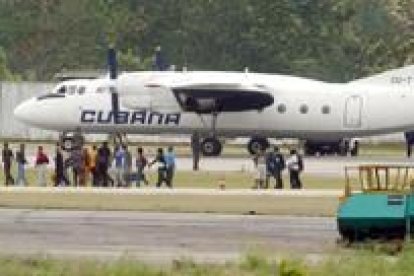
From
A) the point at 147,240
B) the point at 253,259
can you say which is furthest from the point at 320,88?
the point at 253,259

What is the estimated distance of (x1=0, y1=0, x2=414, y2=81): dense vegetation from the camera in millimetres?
89938

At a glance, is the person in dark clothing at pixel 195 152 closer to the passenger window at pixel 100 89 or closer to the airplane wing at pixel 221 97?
the airplane wing at pixel 221 97

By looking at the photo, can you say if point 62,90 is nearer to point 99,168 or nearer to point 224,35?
point 99,168

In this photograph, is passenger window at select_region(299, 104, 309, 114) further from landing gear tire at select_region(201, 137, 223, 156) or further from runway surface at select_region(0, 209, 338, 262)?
runway surface at select_region(0, 209, 338, 262)

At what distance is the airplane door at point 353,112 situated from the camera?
2400 inches

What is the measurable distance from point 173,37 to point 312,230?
63038mm

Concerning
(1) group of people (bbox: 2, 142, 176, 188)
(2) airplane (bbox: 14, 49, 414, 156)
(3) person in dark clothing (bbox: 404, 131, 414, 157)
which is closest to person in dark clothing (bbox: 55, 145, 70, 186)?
(1) group of people (bbox: 2, 142, 176, 188)

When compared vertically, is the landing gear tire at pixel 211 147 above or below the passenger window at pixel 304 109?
below

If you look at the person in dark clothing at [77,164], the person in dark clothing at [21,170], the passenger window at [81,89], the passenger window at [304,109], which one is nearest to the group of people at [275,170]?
the person in dark clothing at [77,164]

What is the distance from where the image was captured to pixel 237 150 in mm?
69875

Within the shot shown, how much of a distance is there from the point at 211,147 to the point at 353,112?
20.0ft

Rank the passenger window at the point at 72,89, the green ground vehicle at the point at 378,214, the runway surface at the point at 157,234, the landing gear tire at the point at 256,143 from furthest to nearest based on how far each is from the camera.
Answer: the passenger window at the point at 72,89, the landing gear tire at the point at 256,143, the green ground vehicle at the point at 378,214, the runway surface at the point at 157,234

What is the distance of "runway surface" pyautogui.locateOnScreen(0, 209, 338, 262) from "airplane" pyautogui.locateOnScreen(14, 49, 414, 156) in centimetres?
2836

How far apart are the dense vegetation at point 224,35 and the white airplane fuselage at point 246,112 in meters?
23.3
